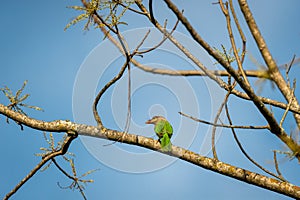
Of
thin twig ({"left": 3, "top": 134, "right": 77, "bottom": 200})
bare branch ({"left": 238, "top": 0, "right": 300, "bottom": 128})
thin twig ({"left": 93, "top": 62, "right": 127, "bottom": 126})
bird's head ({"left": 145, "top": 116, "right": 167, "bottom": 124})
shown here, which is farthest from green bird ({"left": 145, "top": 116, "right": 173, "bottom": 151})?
bare branch ({"left": 238, "top": 0, "right": 300, "bottom": 128})

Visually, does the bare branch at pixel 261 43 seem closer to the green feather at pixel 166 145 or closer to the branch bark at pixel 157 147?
the branch bark at pixel 157 147

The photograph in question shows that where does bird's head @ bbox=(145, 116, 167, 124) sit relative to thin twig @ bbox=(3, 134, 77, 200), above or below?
above

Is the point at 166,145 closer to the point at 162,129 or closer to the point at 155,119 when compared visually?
the point at 162,129

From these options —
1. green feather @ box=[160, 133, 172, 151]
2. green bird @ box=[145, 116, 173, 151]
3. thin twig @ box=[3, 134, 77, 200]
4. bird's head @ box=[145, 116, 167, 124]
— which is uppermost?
bird's head @ box=[145, 116, 167, 124]

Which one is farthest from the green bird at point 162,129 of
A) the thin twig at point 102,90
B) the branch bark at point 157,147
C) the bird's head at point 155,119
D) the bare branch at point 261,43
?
the bare branch at point 261,43

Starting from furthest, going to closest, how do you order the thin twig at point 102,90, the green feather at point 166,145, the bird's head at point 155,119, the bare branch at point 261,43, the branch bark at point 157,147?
the bird's head at point 155,119, the green feather at point 166,145, the thin twig at point 102,90, the branch bark at point 157,147, the bare branch at point 261,43

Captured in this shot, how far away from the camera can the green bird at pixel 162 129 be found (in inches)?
167

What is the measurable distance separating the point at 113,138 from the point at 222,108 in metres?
1.29

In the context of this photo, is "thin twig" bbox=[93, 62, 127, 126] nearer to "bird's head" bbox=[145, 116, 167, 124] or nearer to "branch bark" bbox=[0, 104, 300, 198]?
"branch bark" bbox=[0, 104, 300, 198]

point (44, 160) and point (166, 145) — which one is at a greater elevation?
point (166, 145)

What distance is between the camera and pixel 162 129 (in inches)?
203

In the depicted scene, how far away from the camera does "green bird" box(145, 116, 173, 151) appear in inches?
167

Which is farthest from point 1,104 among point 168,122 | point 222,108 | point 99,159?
point 222,108

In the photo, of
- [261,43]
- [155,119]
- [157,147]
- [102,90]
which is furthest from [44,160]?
[261,43]
